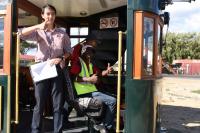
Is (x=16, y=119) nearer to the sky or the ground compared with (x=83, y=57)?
nearer to the ground

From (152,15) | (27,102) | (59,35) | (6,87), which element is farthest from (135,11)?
(27,102)

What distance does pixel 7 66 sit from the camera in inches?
195

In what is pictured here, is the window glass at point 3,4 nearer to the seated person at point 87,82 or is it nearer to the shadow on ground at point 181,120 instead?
the seated person at point 87,82

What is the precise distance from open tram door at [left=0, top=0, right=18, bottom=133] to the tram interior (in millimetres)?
1564

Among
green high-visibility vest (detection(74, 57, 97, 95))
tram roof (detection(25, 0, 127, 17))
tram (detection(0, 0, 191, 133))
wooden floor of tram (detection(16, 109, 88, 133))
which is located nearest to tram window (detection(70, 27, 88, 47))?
tram roof (detection(25, 0, 127, 17))

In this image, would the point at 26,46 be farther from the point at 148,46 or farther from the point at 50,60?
the point at 148,46

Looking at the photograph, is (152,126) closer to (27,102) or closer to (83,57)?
(83,57)

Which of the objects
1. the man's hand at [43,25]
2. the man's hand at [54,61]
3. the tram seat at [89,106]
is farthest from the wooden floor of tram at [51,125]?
the man's hand at [43,25]

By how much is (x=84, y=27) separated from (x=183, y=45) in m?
61.3

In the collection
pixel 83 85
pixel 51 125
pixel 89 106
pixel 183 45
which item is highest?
pixel 183 45

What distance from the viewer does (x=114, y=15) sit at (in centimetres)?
746

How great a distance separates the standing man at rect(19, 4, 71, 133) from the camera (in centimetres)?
515

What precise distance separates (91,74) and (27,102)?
7.61 feet

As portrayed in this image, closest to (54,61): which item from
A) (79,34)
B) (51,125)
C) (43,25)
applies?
(43,25)
